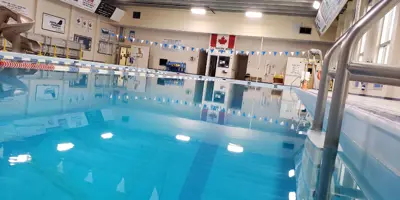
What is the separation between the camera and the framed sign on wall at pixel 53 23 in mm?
16688

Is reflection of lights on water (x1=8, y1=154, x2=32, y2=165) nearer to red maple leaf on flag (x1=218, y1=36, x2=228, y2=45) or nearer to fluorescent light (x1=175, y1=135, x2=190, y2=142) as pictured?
fluorescent light (x1=175, y1=135, x2=190, y2=142)

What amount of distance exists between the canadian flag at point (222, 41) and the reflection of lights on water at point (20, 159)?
795 inches

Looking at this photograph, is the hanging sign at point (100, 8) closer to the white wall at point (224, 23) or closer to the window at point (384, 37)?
the white wall at point (224, 23)

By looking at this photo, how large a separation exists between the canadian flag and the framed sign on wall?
948cm

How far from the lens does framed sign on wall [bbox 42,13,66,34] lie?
16.7m

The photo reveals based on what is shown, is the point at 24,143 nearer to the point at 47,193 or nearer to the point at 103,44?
the point at 47,193

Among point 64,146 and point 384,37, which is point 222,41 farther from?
point 64,146

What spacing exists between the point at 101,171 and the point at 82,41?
19.8m

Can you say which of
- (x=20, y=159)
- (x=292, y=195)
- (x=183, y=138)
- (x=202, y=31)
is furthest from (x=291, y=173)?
(x=202, y=31)

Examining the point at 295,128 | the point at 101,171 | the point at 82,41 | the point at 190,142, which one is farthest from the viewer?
the point at 82,41

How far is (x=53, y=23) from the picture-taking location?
17219 mm

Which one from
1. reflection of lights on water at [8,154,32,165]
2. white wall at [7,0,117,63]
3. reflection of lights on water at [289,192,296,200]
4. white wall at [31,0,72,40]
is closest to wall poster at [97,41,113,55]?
white wall at [7,0,117,63]

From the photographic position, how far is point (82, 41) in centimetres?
1938

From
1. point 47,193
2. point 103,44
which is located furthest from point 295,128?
point 103,44
